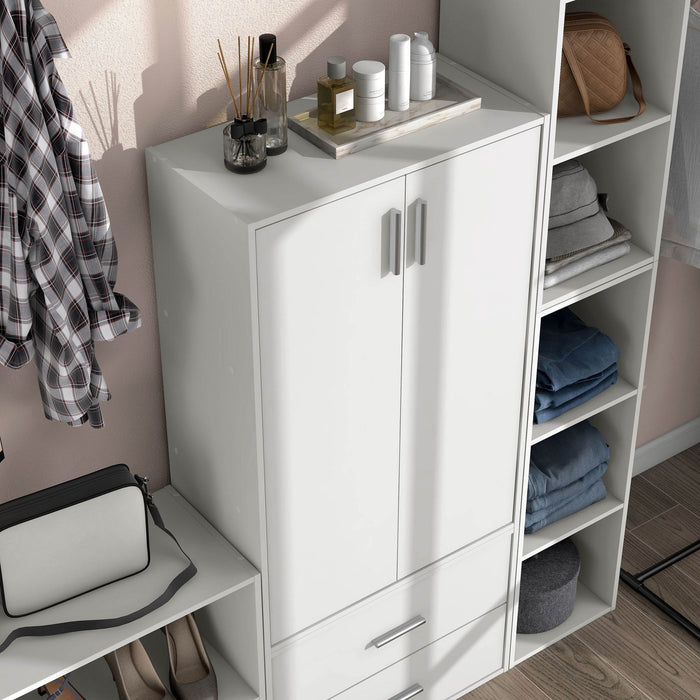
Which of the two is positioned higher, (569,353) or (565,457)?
(569,353)

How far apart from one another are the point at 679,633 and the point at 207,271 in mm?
1734

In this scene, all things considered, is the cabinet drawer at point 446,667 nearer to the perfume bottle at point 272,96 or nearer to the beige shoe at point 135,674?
the beige shoe at point 135,674

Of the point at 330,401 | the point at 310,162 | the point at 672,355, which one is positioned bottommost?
the point at 672,355

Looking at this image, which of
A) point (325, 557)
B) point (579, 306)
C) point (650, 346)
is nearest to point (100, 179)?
point (325, 557)

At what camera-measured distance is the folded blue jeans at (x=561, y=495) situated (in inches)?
106

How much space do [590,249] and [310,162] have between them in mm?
786

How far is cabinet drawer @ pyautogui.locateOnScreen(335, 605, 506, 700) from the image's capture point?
2533 mm

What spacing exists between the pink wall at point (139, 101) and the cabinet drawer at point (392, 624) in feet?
1.66

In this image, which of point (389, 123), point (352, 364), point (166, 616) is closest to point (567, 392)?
point (352, 364)

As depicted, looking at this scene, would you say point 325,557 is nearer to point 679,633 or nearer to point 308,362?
point 308,362

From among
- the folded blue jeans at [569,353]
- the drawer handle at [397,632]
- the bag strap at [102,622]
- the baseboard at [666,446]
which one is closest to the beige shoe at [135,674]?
the bag strap at [102,622]

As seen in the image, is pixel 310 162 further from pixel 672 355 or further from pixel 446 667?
pixel 672 355

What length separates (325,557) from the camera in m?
2.23

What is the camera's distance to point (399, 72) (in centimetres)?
204
